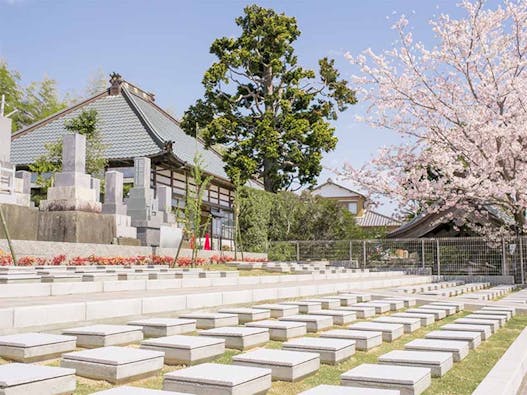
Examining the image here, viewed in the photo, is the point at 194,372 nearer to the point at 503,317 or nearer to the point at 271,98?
the point at 503,317

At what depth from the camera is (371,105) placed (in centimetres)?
2134

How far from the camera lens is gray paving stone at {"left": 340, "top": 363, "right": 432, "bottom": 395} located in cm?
342

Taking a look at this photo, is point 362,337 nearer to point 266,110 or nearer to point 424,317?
point 424,317

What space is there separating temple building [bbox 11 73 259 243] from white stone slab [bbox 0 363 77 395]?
72.8ft

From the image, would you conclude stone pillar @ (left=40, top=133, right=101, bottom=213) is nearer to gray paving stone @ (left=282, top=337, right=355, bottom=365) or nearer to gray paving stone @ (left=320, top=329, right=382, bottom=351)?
gray paving stone @ (left=320, top=329, right=382, bottom=351)

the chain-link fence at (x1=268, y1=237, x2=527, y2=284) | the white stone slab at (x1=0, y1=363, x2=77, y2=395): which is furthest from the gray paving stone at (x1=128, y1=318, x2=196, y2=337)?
the chain-link fence at (x1=268, y1=237, x2=527, y2=284)

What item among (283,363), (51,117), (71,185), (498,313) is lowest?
(498,313)

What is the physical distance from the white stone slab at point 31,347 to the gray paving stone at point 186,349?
2.23 ft

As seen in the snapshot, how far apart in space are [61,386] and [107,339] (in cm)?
131

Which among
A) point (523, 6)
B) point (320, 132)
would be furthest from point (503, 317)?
point (320, 132)

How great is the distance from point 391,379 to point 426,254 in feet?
60.4

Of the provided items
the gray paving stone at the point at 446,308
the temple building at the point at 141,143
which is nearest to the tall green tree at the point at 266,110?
the temple building at the point at 141,143

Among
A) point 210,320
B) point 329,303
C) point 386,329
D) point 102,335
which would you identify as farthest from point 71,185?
point 386,329

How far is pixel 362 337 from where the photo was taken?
5215 millimetres
